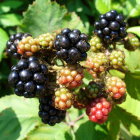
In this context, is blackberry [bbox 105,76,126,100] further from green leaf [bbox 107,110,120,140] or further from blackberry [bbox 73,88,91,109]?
green leaf [bbox 107,110,120,140]

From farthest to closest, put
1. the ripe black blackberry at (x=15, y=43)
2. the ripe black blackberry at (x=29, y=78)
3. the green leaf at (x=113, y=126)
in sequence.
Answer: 1. the green leaf at (x=113, y=126)
2. the ripe black blackberry at (x=15, y=43)
3. the ripe black blackberry at (x=29, y=78)

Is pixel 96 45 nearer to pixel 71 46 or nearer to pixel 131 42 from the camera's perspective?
pixel 131 42

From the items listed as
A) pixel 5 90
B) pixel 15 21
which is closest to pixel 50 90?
pixel 15 21

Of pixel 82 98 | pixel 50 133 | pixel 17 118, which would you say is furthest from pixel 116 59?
pixel 17 118

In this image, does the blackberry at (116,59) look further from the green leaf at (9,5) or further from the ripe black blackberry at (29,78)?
the green leaf at (9,5)

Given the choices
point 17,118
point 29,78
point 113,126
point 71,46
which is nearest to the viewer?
point 29,78

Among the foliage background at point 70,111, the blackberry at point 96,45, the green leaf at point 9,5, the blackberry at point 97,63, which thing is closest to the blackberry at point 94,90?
the blackberry at point 97,63
